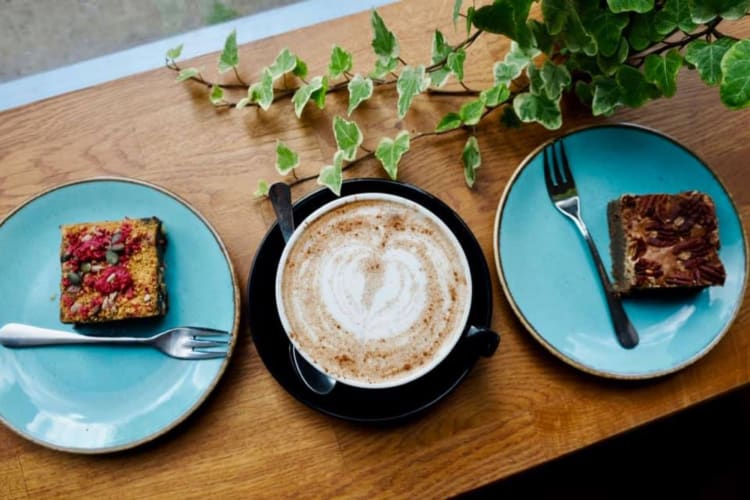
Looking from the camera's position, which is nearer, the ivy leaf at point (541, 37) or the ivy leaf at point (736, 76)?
the ivy leaf at point (736, 76)

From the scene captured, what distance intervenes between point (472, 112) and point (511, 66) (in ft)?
0.35

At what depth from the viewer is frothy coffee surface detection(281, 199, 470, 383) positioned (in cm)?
97

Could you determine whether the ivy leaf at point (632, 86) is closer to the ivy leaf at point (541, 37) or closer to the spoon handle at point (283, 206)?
the ivy leaf at point (541, 37)

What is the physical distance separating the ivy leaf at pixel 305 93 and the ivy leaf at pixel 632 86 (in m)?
0.49

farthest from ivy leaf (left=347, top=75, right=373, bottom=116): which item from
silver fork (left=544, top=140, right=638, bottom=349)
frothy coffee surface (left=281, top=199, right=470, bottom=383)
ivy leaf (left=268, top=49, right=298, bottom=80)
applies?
silver fork (left=544, top=140, right=638, bottom=349)

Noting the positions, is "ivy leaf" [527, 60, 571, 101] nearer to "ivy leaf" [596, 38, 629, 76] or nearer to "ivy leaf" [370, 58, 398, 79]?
"ivy leaf" [596, 38, 629, 76]

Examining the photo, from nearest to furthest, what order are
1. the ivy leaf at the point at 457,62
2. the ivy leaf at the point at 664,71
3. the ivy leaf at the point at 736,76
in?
the ivy leaf at the point at 736,76
the ivy leaf at the point at 664,71
the ivy leaf at the point at 457,62

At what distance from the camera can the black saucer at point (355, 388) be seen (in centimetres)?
104

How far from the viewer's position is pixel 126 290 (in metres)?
1.04

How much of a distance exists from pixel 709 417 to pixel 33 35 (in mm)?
1944

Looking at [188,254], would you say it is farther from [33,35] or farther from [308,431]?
[33,35]

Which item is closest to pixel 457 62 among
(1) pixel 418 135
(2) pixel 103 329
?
(1) pixel 418 135

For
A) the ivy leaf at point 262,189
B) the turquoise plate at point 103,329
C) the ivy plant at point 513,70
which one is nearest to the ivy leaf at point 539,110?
the ivy plant at point 513,70

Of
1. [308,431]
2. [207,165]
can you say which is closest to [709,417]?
[308,431]
